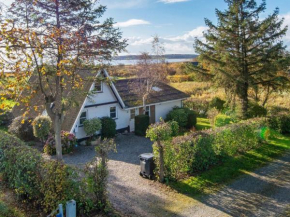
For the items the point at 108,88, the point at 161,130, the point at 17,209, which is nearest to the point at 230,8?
the point at 108,88

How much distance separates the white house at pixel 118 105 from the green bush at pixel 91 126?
594 millimetres

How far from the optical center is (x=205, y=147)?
11.6m

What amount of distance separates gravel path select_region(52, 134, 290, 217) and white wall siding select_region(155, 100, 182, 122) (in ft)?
32.9

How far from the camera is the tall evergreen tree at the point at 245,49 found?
1997 cm

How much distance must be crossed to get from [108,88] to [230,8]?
12011mm

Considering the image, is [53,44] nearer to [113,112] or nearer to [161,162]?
[161,162]

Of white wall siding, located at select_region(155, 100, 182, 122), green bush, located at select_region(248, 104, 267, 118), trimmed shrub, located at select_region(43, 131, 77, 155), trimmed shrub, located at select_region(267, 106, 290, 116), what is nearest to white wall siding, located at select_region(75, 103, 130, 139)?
trimmed shrub, located at select_region(43, 131, 77, 155)

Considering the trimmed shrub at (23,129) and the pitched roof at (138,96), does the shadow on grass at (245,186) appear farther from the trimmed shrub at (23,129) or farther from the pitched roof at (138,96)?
the trimmed shrub at (23,129)

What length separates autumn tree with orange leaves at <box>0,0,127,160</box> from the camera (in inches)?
323

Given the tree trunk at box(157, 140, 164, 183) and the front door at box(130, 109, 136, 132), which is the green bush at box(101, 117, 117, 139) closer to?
the front door at box(130, 109, 136, 132)

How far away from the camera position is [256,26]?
20.0m

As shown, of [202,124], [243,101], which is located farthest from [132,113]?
[243,101]

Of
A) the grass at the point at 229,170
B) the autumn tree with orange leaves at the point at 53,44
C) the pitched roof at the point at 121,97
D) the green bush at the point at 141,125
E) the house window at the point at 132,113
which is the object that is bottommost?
the grass at the point at 229,170

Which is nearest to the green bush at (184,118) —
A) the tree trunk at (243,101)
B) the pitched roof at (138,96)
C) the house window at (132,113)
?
the pitched roof at (138,96)
